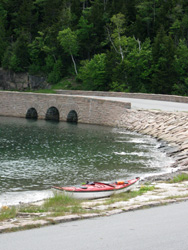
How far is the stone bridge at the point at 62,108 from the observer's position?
134ft

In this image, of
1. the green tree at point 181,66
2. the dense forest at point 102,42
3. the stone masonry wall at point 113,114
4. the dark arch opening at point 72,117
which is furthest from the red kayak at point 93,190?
the green tree at point 181,66

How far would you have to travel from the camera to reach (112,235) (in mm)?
7543

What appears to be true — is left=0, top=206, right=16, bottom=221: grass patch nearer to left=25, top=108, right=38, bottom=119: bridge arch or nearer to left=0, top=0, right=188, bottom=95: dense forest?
left=25, top=108, right=38, bottom=119: bridge arch

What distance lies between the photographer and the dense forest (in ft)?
200

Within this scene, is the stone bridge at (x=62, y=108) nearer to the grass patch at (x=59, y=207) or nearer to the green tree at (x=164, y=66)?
the green tree at (x=164, y=66)

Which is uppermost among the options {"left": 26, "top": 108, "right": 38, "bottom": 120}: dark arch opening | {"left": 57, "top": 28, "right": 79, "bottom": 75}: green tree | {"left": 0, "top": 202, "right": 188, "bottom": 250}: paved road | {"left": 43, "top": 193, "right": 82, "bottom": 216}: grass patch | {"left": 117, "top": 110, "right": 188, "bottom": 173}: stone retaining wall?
{"left": 57, "top": 28, "right": 79, "bottom": 75}: green tree

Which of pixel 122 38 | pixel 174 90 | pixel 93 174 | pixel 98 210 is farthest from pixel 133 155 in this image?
pixel 122 38

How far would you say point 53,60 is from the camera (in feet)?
→ 260

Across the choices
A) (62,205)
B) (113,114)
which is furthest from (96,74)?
(62,205)

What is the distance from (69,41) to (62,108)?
27.7m

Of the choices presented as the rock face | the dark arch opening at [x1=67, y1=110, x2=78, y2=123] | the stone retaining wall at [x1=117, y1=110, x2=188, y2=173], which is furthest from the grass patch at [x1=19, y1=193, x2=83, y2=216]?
the rock face

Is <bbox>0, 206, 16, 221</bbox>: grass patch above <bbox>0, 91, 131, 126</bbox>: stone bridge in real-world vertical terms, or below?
above

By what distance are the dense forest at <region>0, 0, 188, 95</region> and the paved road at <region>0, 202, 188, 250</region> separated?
1947 inches

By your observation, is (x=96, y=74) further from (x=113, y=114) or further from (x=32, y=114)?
(x=113, y=114)
